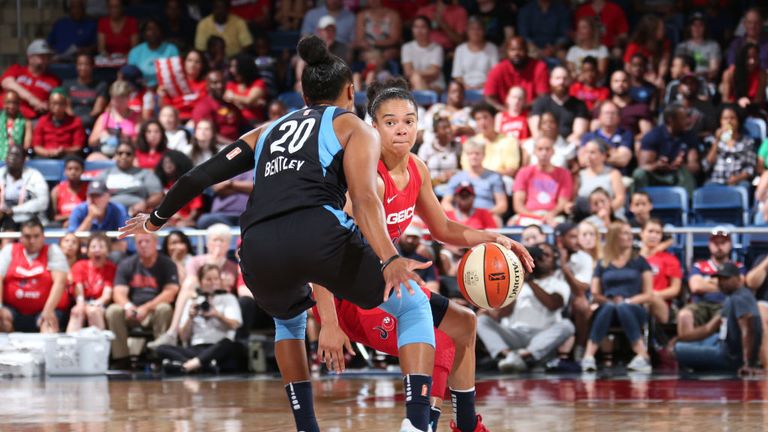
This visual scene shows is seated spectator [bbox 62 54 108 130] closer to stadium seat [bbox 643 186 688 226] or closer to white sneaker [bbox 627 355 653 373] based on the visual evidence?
stadium seat [bbox 643 186 688 226]

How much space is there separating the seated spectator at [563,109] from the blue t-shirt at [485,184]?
966 millimetres

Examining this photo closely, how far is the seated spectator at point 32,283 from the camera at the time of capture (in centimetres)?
1200

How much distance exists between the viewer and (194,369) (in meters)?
11.5

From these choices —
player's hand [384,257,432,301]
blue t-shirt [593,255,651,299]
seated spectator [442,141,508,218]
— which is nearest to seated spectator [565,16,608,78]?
seated spectator [442,141,508,218]

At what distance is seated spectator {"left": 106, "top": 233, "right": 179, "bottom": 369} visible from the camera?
469 inches

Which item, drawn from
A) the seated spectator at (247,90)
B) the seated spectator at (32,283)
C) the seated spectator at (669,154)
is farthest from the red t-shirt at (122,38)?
the seated spectator at (669,154)

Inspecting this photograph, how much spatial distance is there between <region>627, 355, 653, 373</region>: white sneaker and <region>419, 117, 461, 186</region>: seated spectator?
3.09 m

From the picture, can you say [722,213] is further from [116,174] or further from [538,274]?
[116,174]

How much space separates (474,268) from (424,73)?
30.4ft

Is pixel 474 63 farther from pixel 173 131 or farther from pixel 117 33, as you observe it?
pixel 117 33

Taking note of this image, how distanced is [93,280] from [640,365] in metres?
5.46

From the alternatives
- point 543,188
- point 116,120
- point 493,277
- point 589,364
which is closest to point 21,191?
point 116,120

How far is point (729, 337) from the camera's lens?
35.0 ft

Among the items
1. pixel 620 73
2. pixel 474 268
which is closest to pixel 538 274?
pixel 620 73
